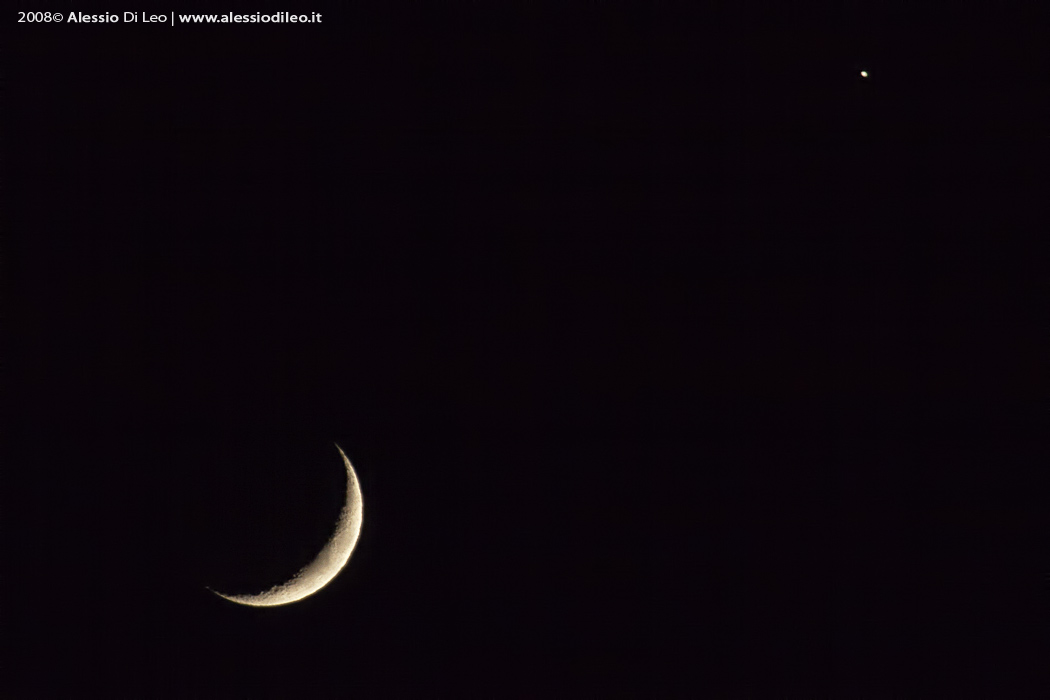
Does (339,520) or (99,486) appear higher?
(99,486)

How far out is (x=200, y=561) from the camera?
2910 millimetres

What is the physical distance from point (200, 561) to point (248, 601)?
1.28 feet

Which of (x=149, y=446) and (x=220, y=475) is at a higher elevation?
(x=149, y=446)

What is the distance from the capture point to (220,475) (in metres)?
2.95

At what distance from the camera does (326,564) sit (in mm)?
3076

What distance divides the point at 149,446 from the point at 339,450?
1.03m

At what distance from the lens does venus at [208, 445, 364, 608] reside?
9.96 feet

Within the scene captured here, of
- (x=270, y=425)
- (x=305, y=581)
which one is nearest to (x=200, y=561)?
(x=305, y=581)

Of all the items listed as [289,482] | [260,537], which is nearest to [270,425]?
[289,482]

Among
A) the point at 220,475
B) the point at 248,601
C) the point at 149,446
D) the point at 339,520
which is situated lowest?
the point at 248,601

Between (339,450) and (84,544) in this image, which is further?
(339,450)

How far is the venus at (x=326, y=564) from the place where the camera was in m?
3.04

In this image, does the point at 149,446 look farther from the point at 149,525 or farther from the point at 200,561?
the point at 200,561

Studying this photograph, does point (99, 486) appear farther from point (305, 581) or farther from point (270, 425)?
point (305, 581)
